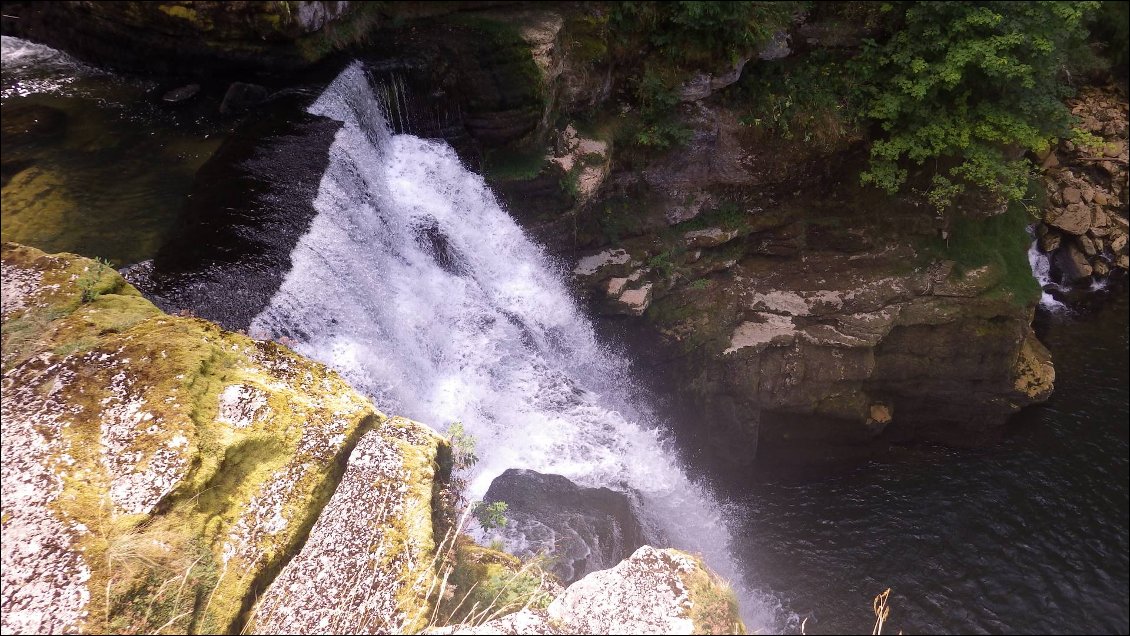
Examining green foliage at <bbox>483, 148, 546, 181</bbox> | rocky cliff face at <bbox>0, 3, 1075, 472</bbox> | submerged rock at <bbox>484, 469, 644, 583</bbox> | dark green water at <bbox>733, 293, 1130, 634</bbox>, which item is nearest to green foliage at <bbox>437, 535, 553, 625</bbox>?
submerged rock at <bbox>484, 469, 644, 583</bbox>

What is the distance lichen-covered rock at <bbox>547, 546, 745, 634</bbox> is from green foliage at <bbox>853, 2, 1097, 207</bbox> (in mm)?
9617

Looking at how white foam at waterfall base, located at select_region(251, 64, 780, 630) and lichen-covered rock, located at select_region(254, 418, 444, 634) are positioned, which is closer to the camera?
lichen-covered rock, located at select_region(254, 418, 444, 634)

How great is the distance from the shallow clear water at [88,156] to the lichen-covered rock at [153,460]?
2.23 meters

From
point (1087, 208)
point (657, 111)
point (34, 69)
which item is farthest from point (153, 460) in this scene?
point (1087, 208)

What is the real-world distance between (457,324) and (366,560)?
5.07 metres

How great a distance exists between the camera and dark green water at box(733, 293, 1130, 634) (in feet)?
30.3

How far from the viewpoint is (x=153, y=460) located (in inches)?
156

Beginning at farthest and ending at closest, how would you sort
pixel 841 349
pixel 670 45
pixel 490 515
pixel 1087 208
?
pixel 1087 208 < pixel 841 349 < pixel 670 45 < pixel 490 515

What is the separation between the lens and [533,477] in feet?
25.7

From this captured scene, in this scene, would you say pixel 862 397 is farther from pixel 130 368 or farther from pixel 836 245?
pixel 130 368

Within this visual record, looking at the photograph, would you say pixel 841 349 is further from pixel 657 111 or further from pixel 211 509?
pixel 211 509

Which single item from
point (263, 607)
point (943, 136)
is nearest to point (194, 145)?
point (263, 607)

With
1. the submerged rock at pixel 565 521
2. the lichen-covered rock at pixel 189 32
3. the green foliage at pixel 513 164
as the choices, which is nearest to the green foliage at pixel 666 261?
the green foliage at pixel 513 164

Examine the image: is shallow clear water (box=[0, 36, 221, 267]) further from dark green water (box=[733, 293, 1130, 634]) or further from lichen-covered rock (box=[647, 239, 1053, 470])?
dark green water (box=[733, 293, 1130, 634])
